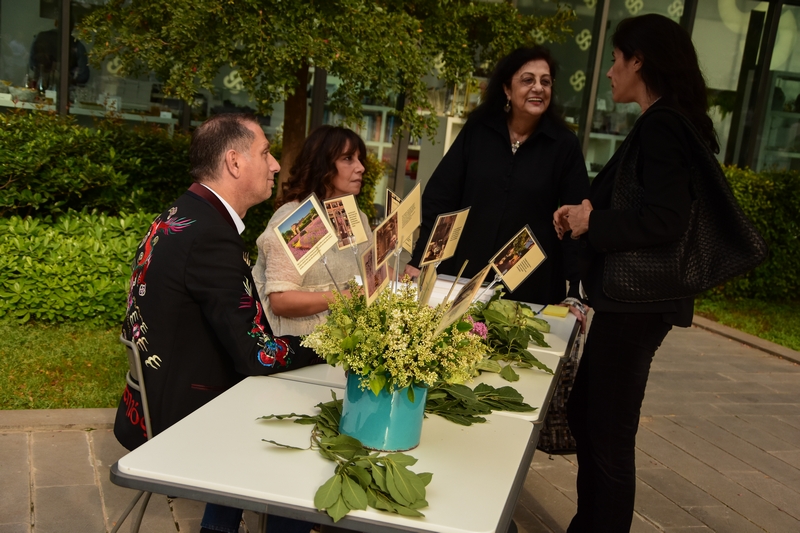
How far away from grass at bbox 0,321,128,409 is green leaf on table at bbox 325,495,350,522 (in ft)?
9.95

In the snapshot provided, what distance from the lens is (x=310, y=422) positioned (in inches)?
78.4

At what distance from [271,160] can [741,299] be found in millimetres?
7569

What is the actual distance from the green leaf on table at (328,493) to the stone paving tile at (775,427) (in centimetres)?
411

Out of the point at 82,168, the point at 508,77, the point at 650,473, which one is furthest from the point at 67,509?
the point at 82,168

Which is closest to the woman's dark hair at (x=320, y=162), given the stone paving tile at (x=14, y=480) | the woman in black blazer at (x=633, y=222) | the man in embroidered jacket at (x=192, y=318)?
the man in embroidered jacket at (x=192, y=318)

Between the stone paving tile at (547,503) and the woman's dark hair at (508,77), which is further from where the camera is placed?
the woman's dark hair at (508,77)

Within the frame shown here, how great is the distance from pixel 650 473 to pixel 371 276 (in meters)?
2.80

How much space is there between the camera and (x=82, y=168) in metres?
5.76

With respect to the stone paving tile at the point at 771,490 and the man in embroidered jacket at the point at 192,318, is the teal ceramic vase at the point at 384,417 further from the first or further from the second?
the stone paving tile at the point at 771,490

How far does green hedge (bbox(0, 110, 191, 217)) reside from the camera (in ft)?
17.9

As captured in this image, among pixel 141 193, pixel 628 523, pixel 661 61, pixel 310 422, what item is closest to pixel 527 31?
pixel 141 193

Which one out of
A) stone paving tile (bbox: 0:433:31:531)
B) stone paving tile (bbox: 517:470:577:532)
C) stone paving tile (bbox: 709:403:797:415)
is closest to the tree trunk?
stone paving tile (bbox: 0:433:31:531)

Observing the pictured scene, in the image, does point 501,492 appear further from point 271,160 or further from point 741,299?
point 741,299

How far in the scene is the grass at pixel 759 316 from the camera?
7559mm
